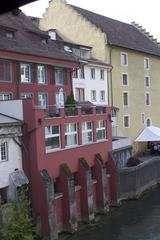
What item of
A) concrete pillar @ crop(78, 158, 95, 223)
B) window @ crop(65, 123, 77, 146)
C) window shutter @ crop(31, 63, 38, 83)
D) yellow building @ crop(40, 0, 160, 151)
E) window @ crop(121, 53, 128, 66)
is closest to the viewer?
concrete pillar @ crop(78, 158, 95, 223)

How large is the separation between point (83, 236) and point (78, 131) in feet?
24.0

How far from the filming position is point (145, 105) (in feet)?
182

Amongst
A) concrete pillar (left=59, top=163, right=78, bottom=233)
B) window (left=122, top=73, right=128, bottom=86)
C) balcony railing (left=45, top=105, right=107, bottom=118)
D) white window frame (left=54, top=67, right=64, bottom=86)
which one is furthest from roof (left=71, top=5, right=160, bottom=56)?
concrete pillar (left=59, top=163, right=78, bottom=233)

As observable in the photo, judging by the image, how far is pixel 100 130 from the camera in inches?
1319

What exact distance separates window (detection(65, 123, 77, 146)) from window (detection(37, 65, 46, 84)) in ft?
20.0

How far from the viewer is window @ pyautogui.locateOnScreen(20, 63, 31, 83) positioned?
3194cm

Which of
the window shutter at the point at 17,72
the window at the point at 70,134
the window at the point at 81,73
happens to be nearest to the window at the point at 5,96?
the window shutter at the point at 17,72

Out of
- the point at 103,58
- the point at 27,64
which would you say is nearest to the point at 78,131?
the point at 27,64

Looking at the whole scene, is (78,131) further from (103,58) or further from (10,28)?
(103,58)

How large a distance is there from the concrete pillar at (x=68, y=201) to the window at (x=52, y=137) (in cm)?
168

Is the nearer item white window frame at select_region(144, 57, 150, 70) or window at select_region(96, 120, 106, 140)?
window at select_region(96, 120, 106, 140)

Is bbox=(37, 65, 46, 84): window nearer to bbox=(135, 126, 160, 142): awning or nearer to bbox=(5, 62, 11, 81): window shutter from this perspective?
bbox=(5, 62, 11, 81): window shutter

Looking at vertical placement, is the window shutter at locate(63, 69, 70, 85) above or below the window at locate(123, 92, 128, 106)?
above

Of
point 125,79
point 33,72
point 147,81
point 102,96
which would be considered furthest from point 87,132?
point 147,81
